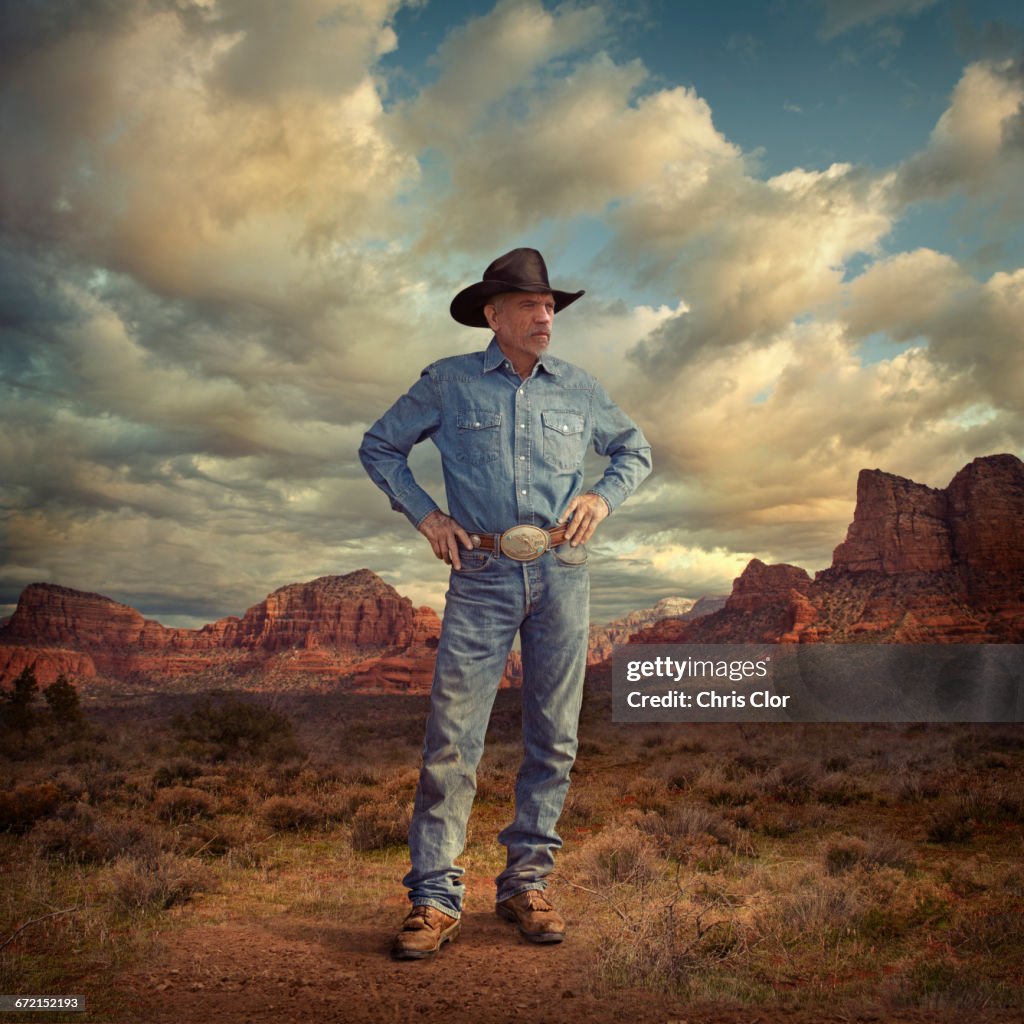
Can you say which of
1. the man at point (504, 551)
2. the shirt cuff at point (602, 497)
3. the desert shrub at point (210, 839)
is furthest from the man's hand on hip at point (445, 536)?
the desert shrub at point (210, 839)

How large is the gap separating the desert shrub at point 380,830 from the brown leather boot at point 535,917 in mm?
2730

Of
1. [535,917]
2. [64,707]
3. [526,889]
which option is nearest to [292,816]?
[526,889]

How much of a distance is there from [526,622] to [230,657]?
109m

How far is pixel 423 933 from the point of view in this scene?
3.49 metres

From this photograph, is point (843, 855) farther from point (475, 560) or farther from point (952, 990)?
point (475, 560)

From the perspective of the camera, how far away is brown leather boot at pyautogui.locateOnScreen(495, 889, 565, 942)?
3.70 metres

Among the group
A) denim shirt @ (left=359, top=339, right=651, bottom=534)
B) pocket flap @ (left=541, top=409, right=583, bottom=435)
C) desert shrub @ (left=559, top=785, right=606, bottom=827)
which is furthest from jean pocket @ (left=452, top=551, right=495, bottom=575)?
desert shrub @ (left=559, top=785, right=606, bottom=827)

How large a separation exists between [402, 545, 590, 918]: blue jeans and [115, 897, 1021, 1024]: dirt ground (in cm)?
34

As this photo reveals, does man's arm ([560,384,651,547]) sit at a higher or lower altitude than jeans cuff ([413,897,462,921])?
higher

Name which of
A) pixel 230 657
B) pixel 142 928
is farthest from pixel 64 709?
pixel 230 657

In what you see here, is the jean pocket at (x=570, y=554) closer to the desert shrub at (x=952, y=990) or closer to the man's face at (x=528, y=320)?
the man's face at (x=528, y=320)

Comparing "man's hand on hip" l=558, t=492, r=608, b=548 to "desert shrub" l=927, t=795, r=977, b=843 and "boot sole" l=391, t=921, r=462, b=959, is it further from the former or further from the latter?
"desert shrub" l=927, t=795, r=977, b=843

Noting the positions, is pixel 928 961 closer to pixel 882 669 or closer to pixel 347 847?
pixel 347 847

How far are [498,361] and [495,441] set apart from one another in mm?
457
